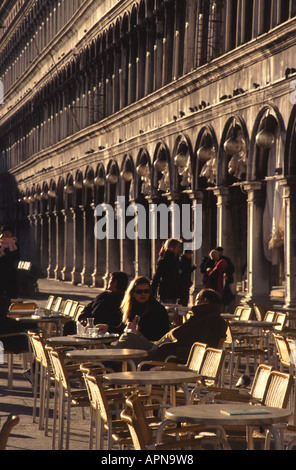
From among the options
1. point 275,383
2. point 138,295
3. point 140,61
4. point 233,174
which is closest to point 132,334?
point 138,295

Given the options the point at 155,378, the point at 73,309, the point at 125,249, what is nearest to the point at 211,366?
the point at 155,378

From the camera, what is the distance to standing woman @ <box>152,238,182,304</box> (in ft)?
59.0

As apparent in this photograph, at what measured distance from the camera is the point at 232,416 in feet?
21.1

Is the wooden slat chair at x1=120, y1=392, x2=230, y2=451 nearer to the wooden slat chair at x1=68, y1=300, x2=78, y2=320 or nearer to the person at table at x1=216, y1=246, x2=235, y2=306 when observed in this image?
the wooden slat chair at x1=68, y1=300, x2=78, y2=320

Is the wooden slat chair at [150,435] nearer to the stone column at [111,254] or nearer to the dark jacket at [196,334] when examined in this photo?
the dark jacket at [196,334]

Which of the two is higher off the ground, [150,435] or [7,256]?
[7,256]

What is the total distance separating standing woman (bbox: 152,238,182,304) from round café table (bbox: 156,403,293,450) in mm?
11107

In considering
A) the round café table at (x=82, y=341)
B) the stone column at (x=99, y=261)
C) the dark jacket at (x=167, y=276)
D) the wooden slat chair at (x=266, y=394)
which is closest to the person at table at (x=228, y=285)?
the dark jacket at (x=167, y=276)

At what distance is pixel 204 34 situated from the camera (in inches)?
1096

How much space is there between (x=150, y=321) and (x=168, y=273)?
22.9ft

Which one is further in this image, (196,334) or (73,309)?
(73,309)

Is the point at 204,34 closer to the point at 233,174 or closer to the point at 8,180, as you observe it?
the point at 233,174

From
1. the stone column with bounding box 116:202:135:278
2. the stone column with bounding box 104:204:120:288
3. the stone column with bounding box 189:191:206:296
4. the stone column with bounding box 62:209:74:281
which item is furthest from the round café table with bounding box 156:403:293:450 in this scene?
the stone column with bounding box 62:209:74:281

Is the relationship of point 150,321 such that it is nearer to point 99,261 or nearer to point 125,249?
point 125,249
